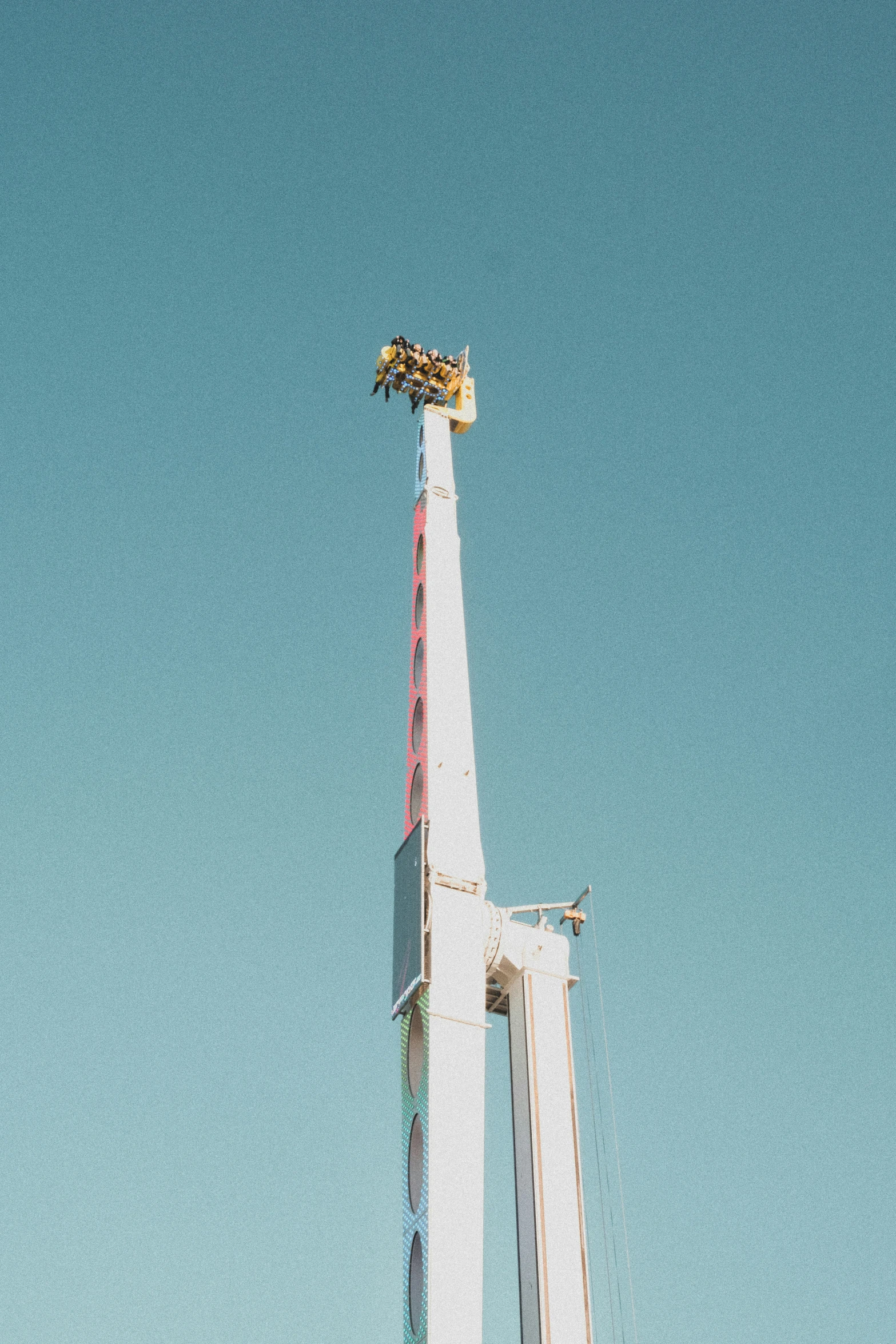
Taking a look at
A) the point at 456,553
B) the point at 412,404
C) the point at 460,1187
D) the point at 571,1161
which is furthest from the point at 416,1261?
the point at 412,404

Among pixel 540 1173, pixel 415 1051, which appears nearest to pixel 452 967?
pixel 415 1051

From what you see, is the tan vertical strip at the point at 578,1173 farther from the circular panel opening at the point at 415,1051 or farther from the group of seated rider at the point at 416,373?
the group of seated rider at the point at 416,373

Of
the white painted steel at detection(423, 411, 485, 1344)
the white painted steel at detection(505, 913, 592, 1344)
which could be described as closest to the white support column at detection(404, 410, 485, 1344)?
the white painted steel at detection(423, 411, 485, 1344)

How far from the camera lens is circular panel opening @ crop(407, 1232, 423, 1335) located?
116 ft

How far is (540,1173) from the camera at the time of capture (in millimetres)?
38062

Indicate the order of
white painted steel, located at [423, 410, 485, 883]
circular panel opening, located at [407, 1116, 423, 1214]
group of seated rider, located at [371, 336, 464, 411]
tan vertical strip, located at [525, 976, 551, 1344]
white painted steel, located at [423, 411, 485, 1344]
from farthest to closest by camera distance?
group of seated rider, located at [371, 336, 464, 411], white painted steel, located at [423, 410, 485, 883], circular panel opening, located at [407, 1116, 423, 1214], tan vertical strip, located at [525, 976, 551, 1344], white painted steel, located at [423, 411, 485, 1344]

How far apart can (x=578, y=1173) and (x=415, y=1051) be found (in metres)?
5.40

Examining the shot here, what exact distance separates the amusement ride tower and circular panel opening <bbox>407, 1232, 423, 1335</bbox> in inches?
1.8

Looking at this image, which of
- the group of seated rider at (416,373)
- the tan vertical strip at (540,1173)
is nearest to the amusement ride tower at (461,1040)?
the tan vertical strip at (540,1173)

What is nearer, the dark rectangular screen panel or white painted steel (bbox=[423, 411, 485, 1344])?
white painted steel (bbox=[423, 411, 485, 1344])

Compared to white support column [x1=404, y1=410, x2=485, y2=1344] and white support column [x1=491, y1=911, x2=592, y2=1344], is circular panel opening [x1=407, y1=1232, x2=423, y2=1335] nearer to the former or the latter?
white support column [x1=404, y1=410, x2=485, y2=1344]

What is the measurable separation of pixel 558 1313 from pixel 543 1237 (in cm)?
184

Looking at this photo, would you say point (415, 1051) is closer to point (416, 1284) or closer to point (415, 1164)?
point (415, 1164)

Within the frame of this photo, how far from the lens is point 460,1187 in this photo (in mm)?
35938
